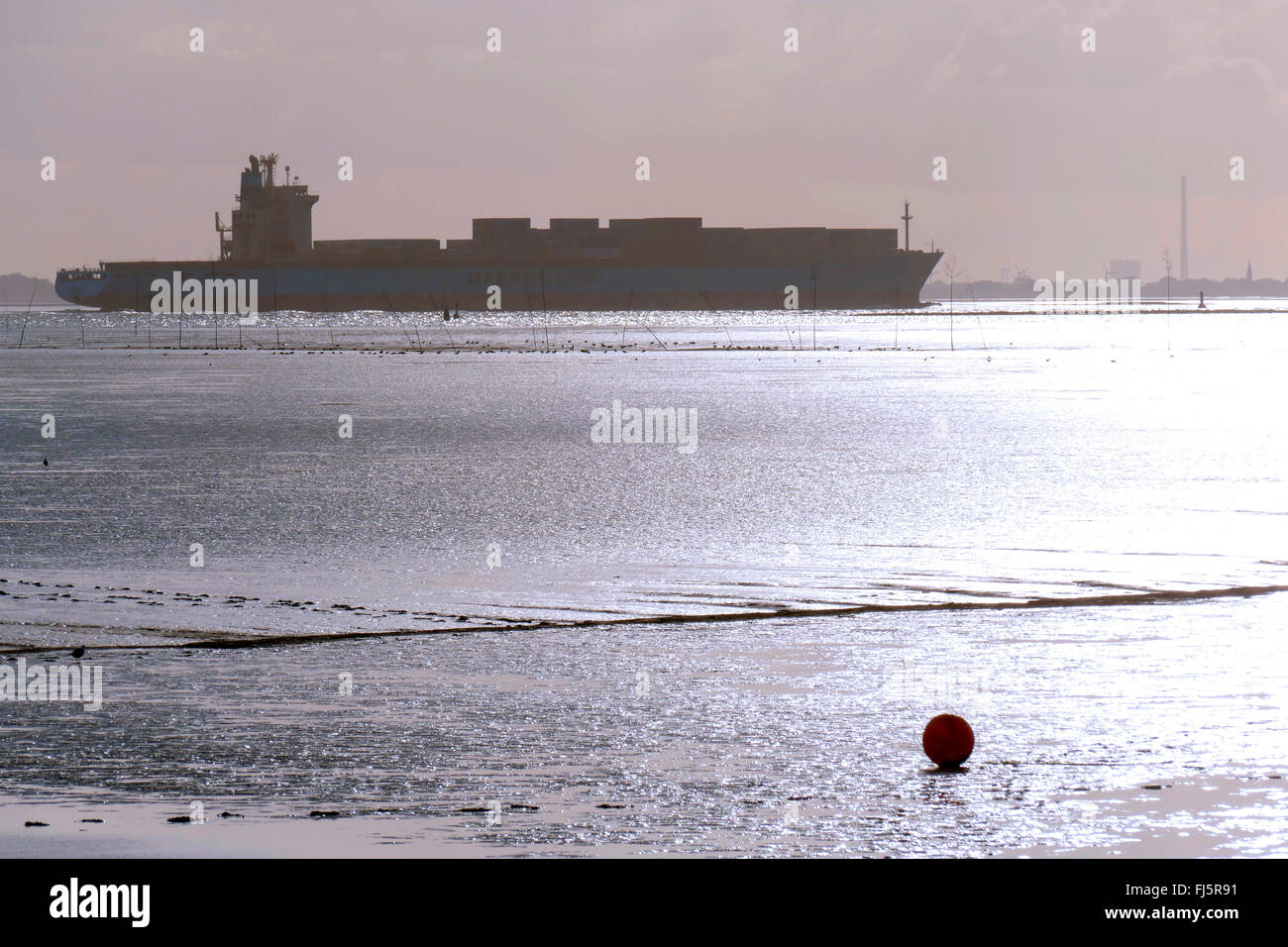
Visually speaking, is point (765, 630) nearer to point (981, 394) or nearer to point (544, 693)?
point (544, 693)

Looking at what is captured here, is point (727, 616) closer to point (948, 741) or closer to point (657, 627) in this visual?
point (657, 627)

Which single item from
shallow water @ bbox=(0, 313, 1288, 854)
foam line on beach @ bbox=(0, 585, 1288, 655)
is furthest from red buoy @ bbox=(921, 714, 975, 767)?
foam line on beach @ bbox=(0, 585, 1288, 655)

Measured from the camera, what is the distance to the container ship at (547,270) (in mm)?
179250

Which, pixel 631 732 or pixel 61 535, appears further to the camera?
pixel 61 535

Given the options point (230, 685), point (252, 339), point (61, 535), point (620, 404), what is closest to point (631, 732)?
point (230, 685)

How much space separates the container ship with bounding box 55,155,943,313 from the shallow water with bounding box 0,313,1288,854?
153 metres

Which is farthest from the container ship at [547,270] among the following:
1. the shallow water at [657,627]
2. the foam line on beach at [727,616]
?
the foam line on beach at [727,616]

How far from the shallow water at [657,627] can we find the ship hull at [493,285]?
153 meters

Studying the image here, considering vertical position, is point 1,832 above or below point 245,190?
below

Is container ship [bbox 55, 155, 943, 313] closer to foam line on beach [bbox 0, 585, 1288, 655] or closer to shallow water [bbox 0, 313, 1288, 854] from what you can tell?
shallow water [bbox 0, 313, 1288, 854]

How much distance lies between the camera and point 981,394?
142 feet

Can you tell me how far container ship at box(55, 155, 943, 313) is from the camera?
179250 mm
